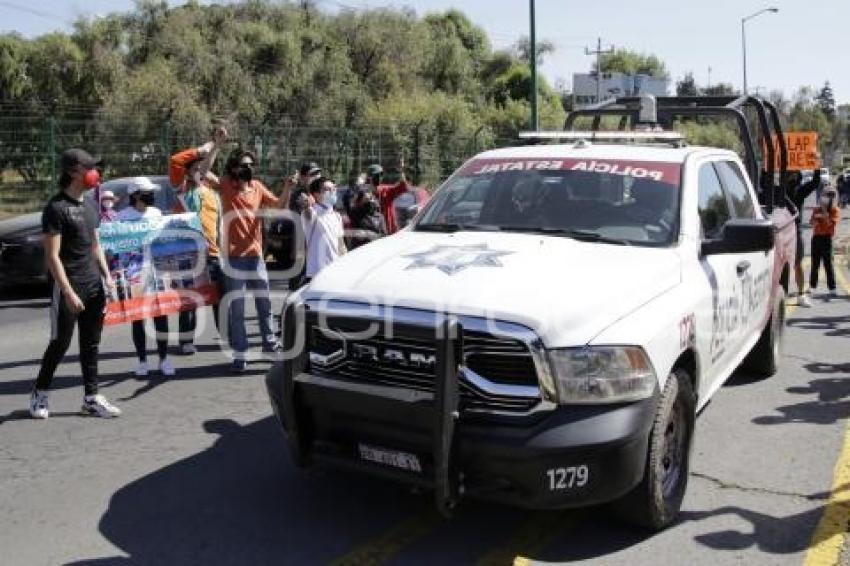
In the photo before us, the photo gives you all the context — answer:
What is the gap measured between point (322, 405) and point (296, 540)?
2.34 ft

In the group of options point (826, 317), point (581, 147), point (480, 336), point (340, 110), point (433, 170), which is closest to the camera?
point (480, 336)

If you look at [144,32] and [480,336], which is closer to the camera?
[480,336]

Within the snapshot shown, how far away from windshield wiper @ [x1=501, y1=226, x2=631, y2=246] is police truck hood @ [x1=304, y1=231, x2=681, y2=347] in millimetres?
73

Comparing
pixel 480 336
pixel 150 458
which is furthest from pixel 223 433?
pixel 480 336

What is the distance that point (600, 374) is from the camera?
3.95 meters

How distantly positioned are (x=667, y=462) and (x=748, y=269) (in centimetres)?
207

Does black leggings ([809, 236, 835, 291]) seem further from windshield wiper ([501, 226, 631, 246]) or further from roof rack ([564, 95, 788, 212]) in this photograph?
windshield wiper ([501, 226, 631, 246])

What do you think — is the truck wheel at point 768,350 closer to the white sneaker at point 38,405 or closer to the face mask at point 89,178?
the face mask at point 89,178

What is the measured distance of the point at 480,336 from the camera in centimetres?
394

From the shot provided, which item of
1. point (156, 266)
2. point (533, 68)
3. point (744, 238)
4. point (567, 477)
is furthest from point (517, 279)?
point (533, 68)

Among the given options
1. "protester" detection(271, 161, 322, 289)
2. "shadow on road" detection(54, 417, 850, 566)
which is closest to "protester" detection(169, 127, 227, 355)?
"protester" detection(271, 161, 322, 289)

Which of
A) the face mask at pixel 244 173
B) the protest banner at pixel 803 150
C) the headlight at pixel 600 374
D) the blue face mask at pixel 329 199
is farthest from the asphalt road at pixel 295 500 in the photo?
the protest banner at pixel 803 150

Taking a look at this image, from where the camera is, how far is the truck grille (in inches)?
154

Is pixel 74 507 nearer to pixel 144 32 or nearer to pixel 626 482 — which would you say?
pixel 626 482
